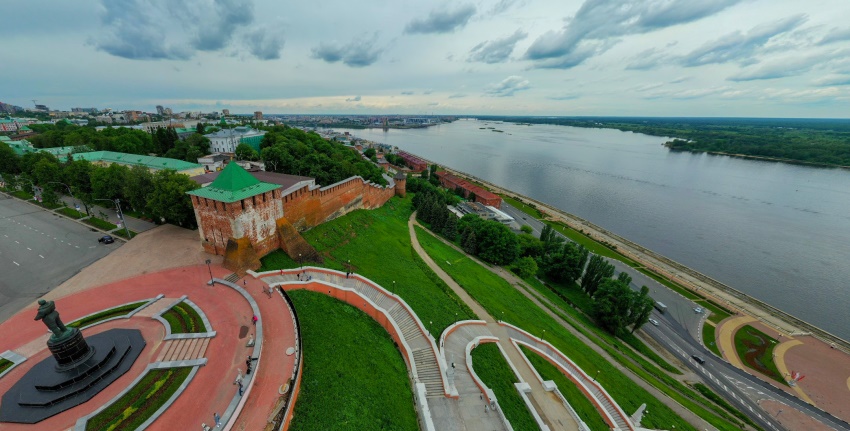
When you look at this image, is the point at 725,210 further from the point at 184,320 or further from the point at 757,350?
the point at 184,320

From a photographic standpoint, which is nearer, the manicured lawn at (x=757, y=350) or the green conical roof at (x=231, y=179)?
the green conical roof at (x=231, y=179)

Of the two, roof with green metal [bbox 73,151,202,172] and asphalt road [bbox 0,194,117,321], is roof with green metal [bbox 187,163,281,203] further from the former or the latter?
roof with green metal [bbox 73,151,202,172]

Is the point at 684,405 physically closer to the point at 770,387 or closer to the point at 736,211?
the point at 770,387

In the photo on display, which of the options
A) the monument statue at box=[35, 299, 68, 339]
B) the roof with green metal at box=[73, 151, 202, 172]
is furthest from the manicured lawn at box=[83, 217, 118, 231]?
the monument statue at box=[35, 299, 68, 339]

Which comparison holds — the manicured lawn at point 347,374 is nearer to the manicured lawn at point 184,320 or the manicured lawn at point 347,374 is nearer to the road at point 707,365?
the manicured lawn at point 184,320

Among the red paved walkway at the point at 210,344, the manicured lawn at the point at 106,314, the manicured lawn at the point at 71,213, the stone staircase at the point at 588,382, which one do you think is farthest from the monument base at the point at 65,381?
the manicured lawn at the point at 71,213

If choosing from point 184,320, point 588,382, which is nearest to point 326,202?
point 184,320
